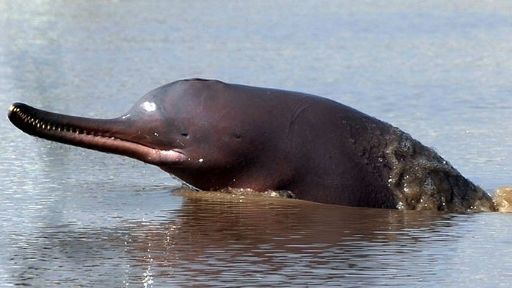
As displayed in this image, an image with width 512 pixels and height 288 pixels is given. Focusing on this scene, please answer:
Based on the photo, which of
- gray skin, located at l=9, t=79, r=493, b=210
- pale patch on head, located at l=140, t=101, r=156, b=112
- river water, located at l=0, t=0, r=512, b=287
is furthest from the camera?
pale patch on head, located at l=140, t=101, r=156, b=112

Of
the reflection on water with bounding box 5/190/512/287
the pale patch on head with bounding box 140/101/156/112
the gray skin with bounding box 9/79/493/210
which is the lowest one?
the reflection on water with bounding box 5/190/512/287

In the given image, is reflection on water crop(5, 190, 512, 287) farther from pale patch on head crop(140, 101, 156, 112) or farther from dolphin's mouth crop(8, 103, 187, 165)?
pale patch on head crop(140, 101, 156, 112)

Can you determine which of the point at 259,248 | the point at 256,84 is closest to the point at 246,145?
the point at 259,248

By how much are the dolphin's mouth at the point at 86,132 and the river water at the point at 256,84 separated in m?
0.33

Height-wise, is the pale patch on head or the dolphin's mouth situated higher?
the pale patch on head

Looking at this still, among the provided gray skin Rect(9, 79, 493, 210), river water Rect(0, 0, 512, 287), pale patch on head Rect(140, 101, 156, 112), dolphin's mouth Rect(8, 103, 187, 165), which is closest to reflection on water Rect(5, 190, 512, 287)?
river water Rect(0, 0, 512, 287)

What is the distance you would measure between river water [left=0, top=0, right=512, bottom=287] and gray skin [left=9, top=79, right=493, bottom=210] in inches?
7.2

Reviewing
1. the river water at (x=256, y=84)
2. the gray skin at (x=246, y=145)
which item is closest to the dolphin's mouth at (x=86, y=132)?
the gray skin at (x=246, y=145)

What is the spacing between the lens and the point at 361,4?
75.3ft

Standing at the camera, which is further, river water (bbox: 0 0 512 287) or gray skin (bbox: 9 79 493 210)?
gray skin (bbox: 9 79 493 210)

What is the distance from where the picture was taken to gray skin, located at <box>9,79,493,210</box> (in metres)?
8.85

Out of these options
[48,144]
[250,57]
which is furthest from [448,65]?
[48,144]

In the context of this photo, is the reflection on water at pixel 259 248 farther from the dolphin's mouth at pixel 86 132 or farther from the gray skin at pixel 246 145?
the dolphin's mouth at pixel 86 132

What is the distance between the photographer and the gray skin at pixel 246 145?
29.0ft
